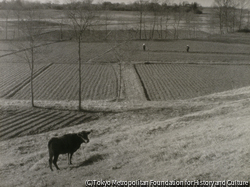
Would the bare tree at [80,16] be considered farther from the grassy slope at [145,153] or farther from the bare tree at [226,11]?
the bare tree at [226,11]

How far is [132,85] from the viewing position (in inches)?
1431

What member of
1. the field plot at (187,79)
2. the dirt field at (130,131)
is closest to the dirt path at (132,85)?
the dirt field at (130,131)

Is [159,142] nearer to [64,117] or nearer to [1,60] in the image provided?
[64,117]

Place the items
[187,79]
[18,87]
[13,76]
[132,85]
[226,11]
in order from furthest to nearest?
[226,11] → [187,79] → [13,76] → [132,85] → [18,87]

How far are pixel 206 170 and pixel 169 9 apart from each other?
109m

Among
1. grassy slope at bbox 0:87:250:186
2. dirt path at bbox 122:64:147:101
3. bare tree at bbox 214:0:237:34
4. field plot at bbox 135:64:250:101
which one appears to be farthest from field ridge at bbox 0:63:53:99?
bare tree at bbox 214:0:237:34

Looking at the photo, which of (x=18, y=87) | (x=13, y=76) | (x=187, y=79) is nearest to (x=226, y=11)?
(x=187, y=79)

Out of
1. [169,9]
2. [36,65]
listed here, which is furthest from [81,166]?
[169,9]

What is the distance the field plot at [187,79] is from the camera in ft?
107

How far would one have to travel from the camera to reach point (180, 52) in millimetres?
65062

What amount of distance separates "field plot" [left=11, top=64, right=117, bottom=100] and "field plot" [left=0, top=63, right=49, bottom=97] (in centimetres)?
107

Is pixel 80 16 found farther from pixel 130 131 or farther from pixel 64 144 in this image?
pixel 64 144

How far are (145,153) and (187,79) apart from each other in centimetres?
2782

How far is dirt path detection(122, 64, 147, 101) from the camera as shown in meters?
30.9
